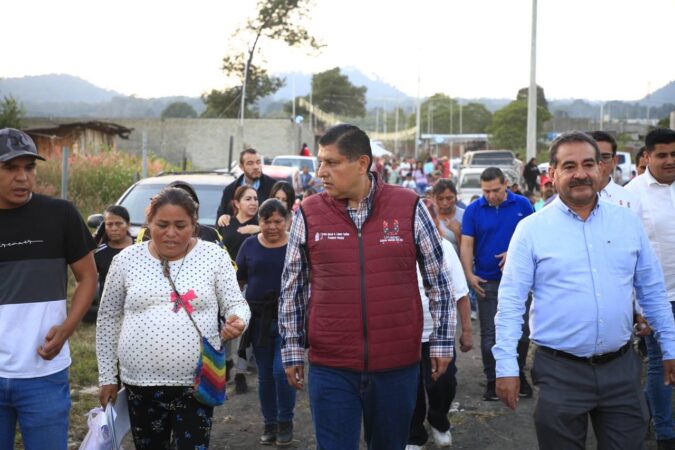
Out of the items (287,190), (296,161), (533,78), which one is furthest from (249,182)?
(296,161)

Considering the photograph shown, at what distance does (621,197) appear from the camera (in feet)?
19.4

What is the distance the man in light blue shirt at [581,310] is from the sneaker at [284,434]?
2.78 metres

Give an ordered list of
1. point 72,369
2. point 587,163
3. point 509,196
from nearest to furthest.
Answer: point 587,163
point 509,196
point 72,369

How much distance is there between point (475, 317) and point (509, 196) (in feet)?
14.3

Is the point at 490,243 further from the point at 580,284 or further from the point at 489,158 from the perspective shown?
the point at 489,158

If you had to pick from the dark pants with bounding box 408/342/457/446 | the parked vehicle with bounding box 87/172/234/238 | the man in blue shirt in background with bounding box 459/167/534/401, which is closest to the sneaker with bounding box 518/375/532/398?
the man in blue shirt in background with bounding box 459/167/534/401

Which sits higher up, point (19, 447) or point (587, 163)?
point (587, 163)

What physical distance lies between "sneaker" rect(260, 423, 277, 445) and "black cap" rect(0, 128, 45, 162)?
332 centimetres

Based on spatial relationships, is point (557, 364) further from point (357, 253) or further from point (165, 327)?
point (165, 327)

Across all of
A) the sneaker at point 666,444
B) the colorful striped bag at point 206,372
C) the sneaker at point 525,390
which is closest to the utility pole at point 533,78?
the sneaker at point 525,390

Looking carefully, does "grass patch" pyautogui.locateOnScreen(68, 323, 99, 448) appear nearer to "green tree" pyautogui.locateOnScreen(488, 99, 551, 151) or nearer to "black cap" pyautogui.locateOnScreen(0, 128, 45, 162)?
"black cap" pyautogui.locateOnScreen(0, 128, 45, 162)

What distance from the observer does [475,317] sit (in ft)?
38.7

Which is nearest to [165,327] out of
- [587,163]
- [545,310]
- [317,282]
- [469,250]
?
[317,282]

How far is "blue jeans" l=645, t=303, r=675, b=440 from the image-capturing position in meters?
5.69
